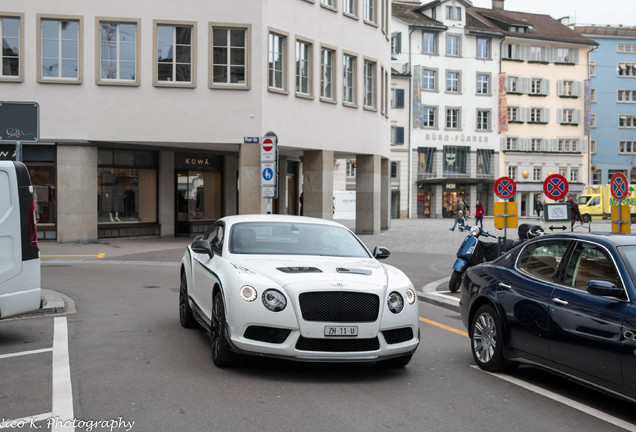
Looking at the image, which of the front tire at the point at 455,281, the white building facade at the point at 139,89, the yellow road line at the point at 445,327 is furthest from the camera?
the white building facade at the point at 139,89

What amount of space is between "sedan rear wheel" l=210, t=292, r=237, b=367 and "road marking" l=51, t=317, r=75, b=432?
1.35 m

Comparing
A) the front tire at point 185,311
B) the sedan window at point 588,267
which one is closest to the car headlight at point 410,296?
the sedan window at point 588,267

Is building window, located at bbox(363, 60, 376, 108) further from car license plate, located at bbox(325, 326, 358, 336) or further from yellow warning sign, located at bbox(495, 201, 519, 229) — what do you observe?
car license plate, located at bbox(325, 326, 358, 336)

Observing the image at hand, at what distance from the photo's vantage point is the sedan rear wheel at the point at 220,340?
690 cm

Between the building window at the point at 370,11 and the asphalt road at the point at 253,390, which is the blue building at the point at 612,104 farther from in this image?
the asphalt road at the point at 253,390

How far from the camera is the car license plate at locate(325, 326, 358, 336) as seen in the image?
21.3ft

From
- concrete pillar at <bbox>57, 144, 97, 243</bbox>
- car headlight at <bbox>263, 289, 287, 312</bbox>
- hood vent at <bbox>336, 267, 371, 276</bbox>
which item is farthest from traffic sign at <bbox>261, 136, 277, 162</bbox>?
car headlight at <bbox>263, 289, 287, 312</bbox>

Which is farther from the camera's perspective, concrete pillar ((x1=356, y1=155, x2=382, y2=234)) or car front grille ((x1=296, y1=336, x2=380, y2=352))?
concrete pillar ((x1=356, y1=155, x2=382, y2=234))

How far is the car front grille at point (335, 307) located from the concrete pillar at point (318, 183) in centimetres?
2196

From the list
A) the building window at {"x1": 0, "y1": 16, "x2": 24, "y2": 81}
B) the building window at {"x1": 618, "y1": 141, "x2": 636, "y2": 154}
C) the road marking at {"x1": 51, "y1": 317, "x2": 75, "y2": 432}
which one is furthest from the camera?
the building window at {"x1": 618, "y1": 141, "x2": 636, "y2": 154}

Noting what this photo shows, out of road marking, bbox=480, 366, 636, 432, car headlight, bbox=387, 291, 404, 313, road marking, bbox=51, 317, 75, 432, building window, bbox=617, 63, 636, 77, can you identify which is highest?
building window, bbox=617, 63, 636, 77

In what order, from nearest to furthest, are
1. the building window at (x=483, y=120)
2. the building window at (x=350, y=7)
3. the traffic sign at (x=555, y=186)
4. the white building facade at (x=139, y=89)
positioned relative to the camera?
the traffic sign at (x=555, y=186)
the white building facade at (x=139, y=89)
the building window at (x=350, y=7)
the building window at (x=483, y=120)

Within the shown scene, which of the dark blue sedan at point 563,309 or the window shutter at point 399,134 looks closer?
the dark blue sedan at point 563,309

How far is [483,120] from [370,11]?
3812 cm
